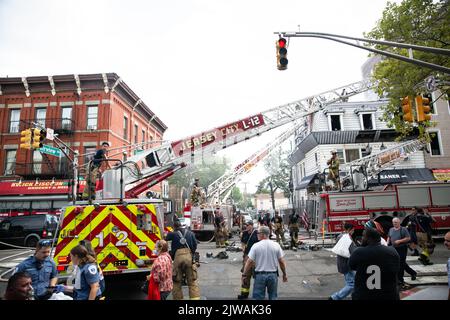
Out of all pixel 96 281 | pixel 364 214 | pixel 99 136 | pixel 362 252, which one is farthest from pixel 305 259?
pixel 99 136

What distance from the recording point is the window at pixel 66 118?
915 inches

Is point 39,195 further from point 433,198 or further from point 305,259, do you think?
point 433,198

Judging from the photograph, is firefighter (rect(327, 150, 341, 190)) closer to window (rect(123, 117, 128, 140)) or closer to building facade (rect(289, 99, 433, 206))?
building facade (rect(289, 99, 433, 206))

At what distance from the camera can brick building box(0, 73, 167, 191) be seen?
74.8ft

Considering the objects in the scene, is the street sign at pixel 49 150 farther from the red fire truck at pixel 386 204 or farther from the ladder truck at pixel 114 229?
the red fire truck at pixel 386 204

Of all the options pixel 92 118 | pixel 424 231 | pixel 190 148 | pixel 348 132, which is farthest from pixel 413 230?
pixel 92 118

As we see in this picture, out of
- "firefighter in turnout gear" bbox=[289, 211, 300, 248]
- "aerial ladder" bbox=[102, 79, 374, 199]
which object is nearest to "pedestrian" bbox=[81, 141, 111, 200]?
"aerial ladder" bbox=[102, 79, 374, 199]

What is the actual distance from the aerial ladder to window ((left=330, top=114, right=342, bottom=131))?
29.5 ft

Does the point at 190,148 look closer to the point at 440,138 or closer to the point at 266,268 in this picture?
the point at 266,268

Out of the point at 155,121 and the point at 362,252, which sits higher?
the point at 155,121

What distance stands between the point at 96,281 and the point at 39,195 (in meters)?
20.7
